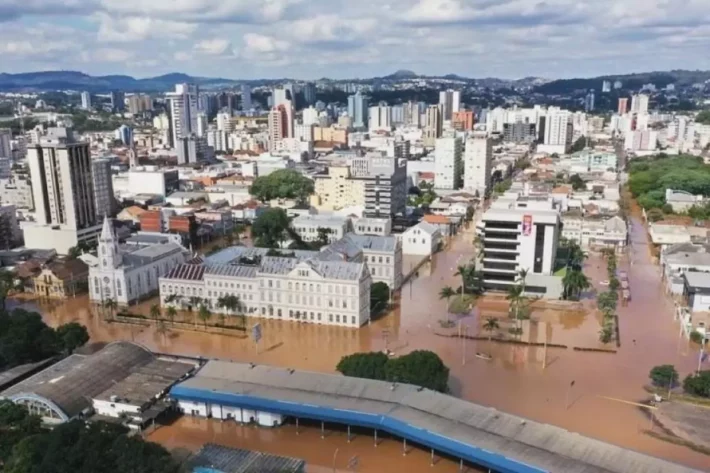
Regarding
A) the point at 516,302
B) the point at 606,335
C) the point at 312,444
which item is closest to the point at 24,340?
the point at 312,444

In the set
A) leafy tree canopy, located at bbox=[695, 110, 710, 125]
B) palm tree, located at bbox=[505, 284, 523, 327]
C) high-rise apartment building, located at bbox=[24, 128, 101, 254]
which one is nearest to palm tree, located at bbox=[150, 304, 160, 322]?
high-rise apartment building, located at bbox=[24, 128, 101, 254]

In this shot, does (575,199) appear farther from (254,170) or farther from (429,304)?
(254,170)

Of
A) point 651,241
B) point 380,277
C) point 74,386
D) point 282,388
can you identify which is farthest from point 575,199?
point 74,386

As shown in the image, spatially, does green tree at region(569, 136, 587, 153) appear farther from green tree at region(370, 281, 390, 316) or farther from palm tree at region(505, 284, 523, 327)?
green tree at region(370, 281, 390, 316)

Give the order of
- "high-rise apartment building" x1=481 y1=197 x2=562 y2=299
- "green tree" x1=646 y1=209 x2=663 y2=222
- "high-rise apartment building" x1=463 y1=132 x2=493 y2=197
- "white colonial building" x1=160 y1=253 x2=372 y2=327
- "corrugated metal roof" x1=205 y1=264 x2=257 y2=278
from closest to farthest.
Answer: "white colonial building" x1=160 y1=253 x2=372 y2=327, "corrugated metal roof" x1=205 y1=264 x2=257 y2=278, "high-rise apartment building" x1=481 y1=197 x2=562 y2=299, "green tree" x1=646 y1=209 x2=663 y2=222, "high-rise apartment building" x1=463 y1=132 x2=493 y2=197

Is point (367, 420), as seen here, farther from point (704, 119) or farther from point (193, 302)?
point (704, 119)

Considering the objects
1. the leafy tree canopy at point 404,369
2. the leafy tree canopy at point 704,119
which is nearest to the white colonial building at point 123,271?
the leafy tree canopy at point 404,369

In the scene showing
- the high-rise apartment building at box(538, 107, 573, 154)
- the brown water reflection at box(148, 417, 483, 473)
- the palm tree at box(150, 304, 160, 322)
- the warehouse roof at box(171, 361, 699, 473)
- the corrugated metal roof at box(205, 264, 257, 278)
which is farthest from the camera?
the high-rise apartment building at box(538, 107, 573, 154)
